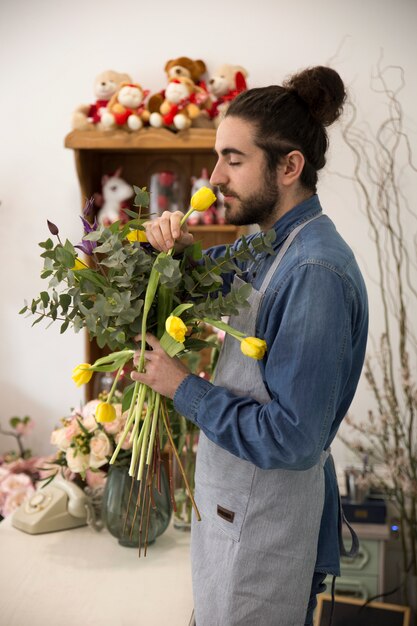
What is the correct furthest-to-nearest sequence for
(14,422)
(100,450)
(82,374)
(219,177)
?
(14,422) → (100,450) → (219,177) → (82,374)

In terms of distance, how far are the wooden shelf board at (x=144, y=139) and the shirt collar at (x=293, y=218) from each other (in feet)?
4.62

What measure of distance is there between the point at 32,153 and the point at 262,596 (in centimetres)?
232

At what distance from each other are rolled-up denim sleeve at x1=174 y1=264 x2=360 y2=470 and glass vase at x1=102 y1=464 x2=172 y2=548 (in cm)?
48

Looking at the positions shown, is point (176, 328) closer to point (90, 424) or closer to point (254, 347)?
point (254, 347)

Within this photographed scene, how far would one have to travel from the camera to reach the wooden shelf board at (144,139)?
2.71 meters

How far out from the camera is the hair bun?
135 cm

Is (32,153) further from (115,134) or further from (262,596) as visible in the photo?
(262,596)

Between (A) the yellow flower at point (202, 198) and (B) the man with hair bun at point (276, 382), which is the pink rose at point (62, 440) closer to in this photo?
(B) the man with hair bun at point (276, 382)

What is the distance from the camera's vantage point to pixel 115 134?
2.74 metres

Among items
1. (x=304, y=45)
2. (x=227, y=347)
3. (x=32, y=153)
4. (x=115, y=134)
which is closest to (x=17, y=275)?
(x=32, y=153)

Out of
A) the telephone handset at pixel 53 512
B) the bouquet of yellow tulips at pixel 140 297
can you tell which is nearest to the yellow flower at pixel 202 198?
the bouquet of yellow tulips at pixel 140 297

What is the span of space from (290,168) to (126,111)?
1.53 metres

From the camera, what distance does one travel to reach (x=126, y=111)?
272cm

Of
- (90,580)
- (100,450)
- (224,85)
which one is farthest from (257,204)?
(224,85)
